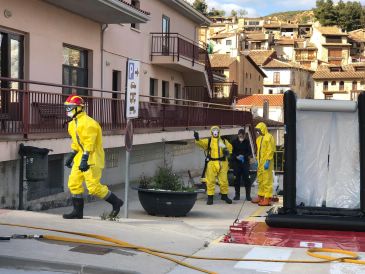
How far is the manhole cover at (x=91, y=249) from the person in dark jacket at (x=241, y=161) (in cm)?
876

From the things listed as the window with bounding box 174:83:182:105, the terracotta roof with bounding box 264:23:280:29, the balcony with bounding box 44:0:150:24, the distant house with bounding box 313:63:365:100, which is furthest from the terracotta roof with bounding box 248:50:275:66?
the balcony with bounding box 44:0:150:24

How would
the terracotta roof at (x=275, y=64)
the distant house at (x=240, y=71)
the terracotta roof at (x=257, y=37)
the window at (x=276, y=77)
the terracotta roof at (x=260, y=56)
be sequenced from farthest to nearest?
the terracotta roof at (x=257, y=37), the terracotta roof at (x=260, y=56), the window at (x=276, y=77), the terracotta roof at (x=275, y=64), the distant house at (x=240, y=71)

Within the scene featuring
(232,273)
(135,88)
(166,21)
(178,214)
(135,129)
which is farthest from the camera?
(166,21)

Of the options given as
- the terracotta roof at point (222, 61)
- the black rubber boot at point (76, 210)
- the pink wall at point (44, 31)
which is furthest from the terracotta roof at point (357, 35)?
the black rubber boot at point (76, 210)

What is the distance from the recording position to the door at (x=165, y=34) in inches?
952

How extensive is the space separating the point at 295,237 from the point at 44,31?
9.49 metres

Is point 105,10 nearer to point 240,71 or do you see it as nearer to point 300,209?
point 300,209

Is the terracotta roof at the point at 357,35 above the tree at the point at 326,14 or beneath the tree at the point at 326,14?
beneath

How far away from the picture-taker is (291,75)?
3312 inches

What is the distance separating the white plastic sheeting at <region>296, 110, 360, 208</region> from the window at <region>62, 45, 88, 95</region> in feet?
28.3

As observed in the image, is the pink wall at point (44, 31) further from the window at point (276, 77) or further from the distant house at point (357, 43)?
the distant house at point (357, 43)

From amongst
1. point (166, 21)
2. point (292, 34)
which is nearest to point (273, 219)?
point (166, 21)

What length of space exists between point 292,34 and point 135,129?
118m

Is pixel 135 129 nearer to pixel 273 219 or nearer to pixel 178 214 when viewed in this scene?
pixel 178 214
